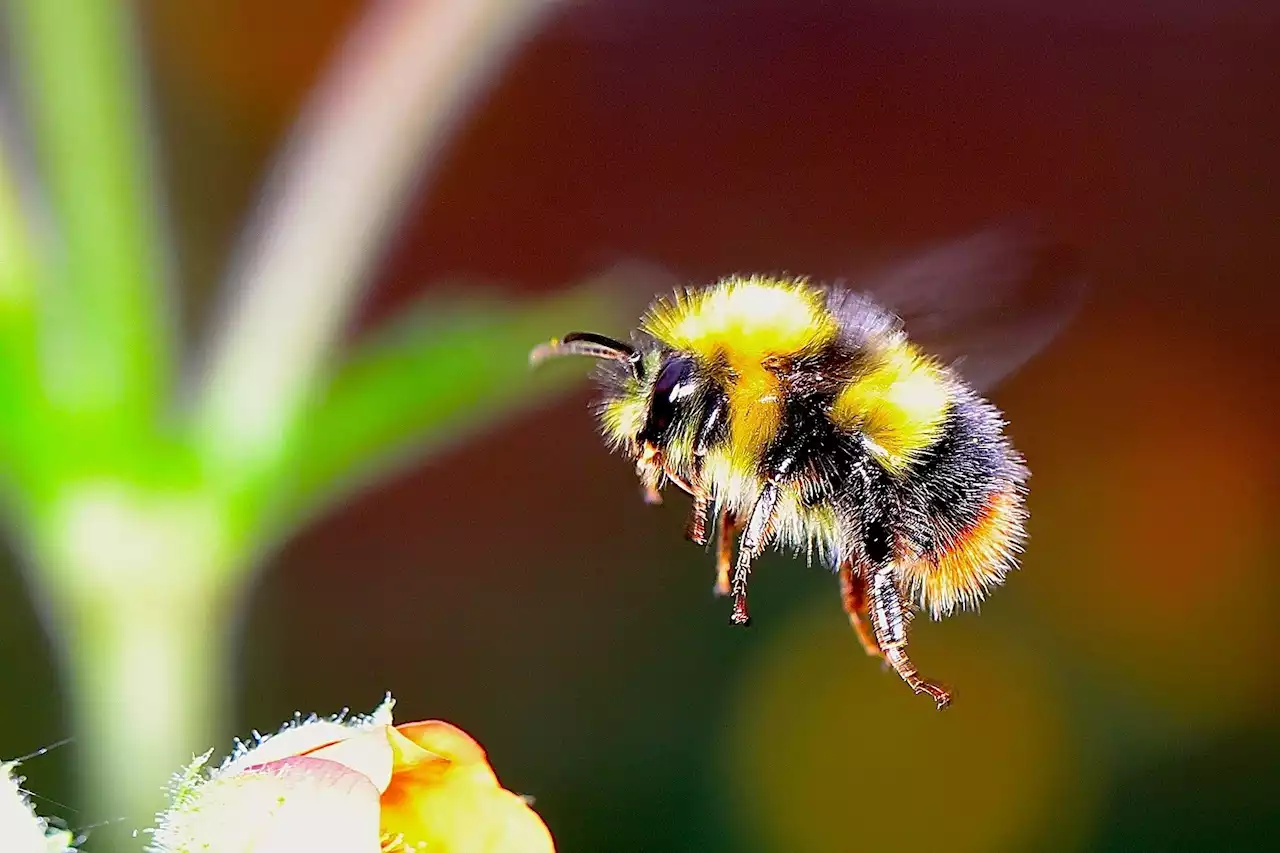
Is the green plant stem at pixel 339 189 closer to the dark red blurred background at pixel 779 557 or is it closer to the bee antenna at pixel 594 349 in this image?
the dark red blurred background at pixel 779 557

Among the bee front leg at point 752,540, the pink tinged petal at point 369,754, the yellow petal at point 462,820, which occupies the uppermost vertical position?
the bee front leg at point 752,540

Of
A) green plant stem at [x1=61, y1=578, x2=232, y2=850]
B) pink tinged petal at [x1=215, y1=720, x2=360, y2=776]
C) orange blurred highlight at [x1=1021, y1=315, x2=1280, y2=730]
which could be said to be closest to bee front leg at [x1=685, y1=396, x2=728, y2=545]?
pink tinged petal at [x1=215, y1=720, x2=360, y2=776]

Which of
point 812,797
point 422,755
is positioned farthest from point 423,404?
point 422,755

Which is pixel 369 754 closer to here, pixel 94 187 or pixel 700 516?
pixel 700 516

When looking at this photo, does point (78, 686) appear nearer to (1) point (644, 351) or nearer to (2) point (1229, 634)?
(1) point (644, 351)

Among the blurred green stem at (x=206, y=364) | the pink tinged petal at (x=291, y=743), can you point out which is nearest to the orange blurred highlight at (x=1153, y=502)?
the blurred green stem at (x=206, y=364)

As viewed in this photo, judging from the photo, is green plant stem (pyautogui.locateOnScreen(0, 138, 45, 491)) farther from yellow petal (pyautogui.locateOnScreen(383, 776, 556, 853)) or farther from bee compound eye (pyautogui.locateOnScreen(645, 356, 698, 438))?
yellow petal (pyautogui.locateOnScreen(383, 776, 556, 853))

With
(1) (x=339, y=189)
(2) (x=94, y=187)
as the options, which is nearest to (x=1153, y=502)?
(1) (x=339, y=189)
